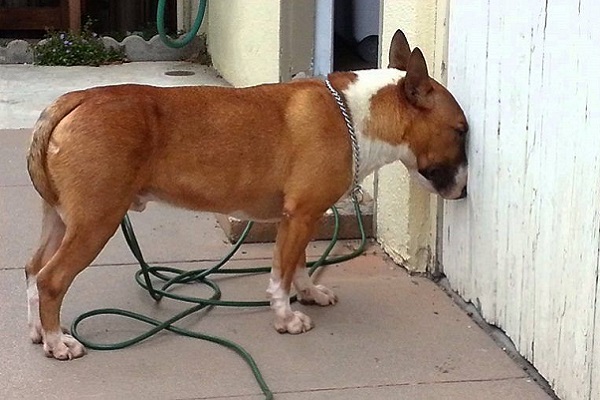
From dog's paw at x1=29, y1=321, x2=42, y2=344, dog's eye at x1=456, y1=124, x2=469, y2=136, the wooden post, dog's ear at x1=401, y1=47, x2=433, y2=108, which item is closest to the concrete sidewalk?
dog's paw at x1=29, y1=321, x2=42, y2=344

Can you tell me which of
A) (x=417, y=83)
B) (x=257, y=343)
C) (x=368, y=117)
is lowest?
(x=257, y=343)

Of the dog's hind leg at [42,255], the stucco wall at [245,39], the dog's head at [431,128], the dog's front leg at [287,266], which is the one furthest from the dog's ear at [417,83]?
the stucco wall at [245,39]

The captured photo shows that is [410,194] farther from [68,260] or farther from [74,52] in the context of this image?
[74,52]

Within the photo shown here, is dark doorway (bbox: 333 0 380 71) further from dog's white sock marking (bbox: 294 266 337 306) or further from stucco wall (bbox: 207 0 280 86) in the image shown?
dog's white sock marking (bbox: 294 266 337 306)

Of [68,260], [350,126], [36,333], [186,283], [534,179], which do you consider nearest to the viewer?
[534,179]

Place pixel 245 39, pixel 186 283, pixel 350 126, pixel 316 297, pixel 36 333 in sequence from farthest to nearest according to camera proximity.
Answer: pixel 245 39 < pixel 186 283 < pixel 316 297 < pixel 350 126 < pixel 36 333

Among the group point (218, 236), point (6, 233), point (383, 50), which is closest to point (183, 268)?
point (218, 236)

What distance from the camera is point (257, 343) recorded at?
370 centimetres

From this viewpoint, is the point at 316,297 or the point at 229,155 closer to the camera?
the point at 229,155

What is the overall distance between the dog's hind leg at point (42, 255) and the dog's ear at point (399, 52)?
142 cm

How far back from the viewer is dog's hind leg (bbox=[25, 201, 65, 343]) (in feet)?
12.0

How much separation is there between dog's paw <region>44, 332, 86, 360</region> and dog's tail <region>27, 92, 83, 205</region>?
1.55ft

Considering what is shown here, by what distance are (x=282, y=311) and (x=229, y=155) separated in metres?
0.63

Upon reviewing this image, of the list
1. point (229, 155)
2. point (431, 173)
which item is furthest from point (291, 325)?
point (431, 173)
